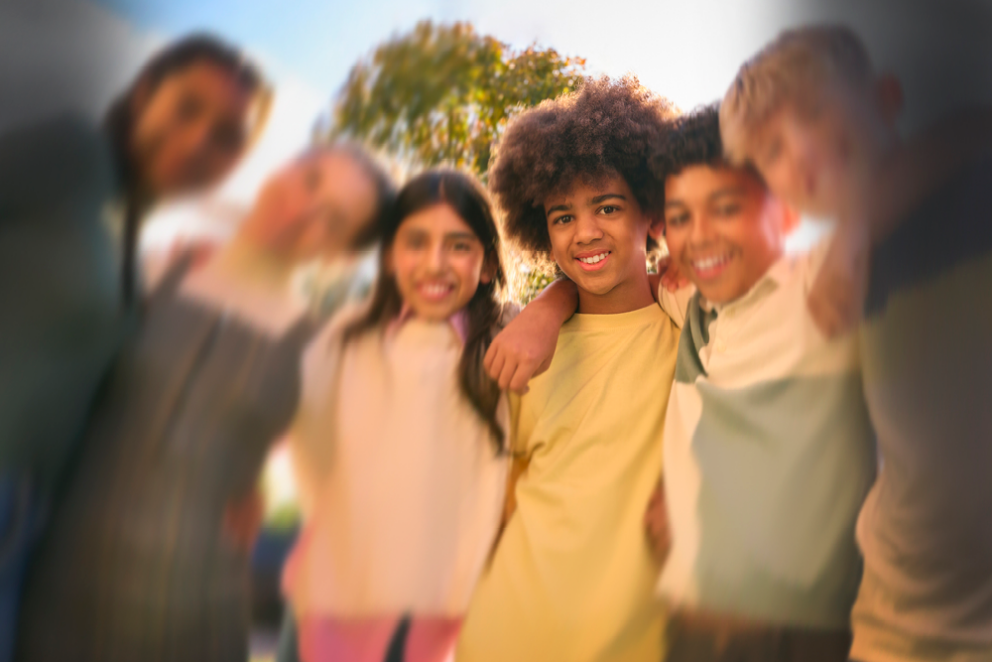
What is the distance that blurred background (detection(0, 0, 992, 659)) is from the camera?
1.46m

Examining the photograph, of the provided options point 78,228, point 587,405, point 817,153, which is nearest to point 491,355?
point 587,405

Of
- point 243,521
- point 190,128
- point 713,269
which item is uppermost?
point 190,128

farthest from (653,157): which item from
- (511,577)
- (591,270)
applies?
(511,577)

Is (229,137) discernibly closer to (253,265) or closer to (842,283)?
(253,265)

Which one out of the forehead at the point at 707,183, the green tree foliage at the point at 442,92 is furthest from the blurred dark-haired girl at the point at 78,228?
the forehead at the point at 707,183

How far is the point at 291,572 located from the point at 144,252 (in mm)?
780

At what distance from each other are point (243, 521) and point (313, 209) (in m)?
0.70

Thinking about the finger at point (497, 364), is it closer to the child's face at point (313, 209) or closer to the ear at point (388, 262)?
the ear at point (388, 262)

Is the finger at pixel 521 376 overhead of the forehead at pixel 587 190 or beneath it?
beneath

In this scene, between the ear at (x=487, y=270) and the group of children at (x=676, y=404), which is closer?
the group of children at (x=676, y=404)

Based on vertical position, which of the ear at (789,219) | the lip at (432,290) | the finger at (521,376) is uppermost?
the ear at (789,219)

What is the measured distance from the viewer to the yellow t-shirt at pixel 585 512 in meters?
1.38

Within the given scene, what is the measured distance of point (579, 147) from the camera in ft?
4.81

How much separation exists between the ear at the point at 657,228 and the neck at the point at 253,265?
81 centimetres
